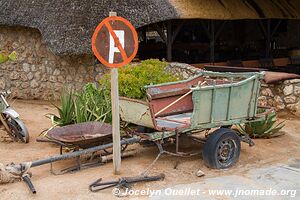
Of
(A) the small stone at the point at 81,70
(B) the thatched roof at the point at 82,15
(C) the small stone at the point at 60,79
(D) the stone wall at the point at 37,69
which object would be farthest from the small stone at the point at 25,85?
(A) the small stone at the point at 81,70

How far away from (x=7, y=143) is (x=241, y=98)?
3.92m

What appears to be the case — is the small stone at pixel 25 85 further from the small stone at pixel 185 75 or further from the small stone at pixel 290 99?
the small stone at pixel 290 99

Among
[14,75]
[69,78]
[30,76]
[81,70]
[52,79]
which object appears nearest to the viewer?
[81,70]

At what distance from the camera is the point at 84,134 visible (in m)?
6.06

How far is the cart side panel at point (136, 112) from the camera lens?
220 inches

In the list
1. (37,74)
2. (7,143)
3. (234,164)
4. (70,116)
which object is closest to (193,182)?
(234,164)

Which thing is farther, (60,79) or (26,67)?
(26,67)

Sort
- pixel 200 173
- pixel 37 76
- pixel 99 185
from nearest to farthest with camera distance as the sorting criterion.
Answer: pixel 99 185, pixel 200 173, pixel 37 76

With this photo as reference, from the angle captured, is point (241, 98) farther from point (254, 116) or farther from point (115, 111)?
point (115, 111)

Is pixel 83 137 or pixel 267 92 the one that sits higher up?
pixel 267 92

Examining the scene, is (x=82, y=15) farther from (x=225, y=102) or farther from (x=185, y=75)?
(x=225, y=102)

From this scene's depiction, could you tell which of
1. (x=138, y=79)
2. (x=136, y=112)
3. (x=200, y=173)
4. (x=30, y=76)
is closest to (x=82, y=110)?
(x=138, y=79)

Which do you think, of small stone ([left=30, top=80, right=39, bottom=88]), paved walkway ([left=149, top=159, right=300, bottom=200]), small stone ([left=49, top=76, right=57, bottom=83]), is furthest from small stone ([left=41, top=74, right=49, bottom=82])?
paved walkway ([left=149, top=159, right=300, bottom=200])

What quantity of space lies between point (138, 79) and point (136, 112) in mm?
1786
